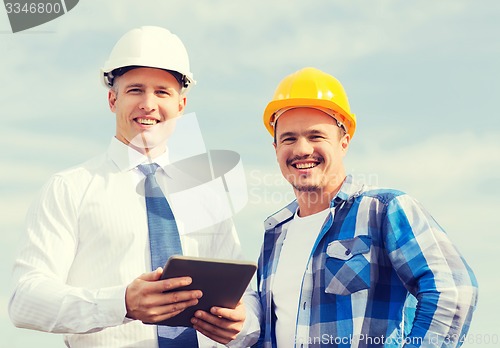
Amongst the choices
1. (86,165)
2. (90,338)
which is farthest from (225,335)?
(86,165)

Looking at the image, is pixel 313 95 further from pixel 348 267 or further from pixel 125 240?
pixel 125 240

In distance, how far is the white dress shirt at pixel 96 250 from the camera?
17.6ft

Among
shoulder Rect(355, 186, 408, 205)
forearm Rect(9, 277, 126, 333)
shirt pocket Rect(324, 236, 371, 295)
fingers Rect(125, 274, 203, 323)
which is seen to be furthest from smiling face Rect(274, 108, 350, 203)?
forearm Rect(9, 277, 126, 333)

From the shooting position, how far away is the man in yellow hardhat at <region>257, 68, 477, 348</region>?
5367 millimetres

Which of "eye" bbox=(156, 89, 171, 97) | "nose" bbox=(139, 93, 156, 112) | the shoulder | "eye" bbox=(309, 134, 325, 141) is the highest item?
"eye" bbox=(156, 89, 171, 97)

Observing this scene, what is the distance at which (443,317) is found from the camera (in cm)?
525

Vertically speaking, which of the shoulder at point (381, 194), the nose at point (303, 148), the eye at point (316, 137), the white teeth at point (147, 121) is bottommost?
the shoulder at point (381, 194)

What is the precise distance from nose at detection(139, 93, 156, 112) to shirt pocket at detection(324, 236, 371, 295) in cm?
207

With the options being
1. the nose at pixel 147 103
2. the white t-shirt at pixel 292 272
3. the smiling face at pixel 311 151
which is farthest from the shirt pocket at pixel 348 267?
the nose at pixel 147 103

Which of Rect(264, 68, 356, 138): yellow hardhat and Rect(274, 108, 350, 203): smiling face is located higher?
Rect(264, 68, 356, 138): yellow hardhat

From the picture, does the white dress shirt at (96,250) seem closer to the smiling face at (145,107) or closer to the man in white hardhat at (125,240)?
the man in white hardhat at (125,240)

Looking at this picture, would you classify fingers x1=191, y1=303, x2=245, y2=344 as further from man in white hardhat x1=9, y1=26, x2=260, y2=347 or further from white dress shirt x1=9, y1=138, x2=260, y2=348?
white dress shirt x1=9, y1=138, x2=260, y2=348

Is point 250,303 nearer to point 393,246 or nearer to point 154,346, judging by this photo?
point 154,346

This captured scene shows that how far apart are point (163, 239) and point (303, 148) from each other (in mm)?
1536
